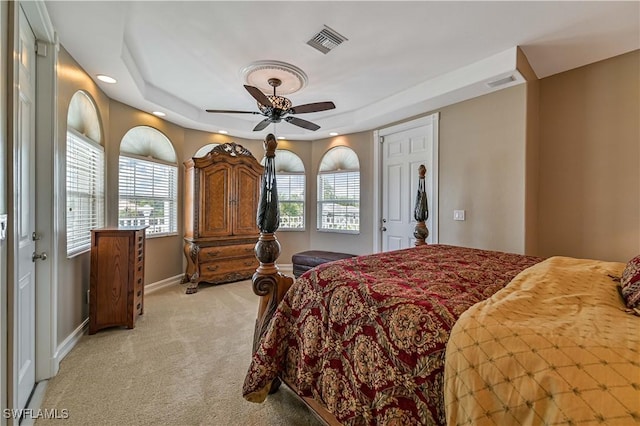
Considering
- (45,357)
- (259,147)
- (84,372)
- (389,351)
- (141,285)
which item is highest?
(259,147)

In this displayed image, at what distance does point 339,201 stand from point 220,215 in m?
2.11

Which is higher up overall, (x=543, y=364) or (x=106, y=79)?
(x=106, y=79)

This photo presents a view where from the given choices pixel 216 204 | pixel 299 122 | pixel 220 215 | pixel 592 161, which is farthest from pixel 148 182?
pixel 592 161

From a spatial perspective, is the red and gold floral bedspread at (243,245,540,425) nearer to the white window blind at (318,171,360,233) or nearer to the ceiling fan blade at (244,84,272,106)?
the ceiling fan blade at (244,84,272,106)

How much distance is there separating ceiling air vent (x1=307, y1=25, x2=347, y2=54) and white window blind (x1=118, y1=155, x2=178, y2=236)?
2.88 m

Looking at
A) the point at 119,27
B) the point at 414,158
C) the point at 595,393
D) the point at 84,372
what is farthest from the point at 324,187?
the point at 595,393

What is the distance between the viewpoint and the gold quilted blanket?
2.35 feet

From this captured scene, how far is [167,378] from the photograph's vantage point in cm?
204

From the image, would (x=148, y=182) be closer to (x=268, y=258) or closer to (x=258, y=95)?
(x=258, y=95)

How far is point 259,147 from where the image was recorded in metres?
5.51

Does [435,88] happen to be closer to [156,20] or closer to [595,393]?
[156,20]

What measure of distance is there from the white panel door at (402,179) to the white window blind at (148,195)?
3.33 m

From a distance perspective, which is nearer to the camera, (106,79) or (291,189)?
(106,79)

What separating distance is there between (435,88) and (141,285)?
157 inches
